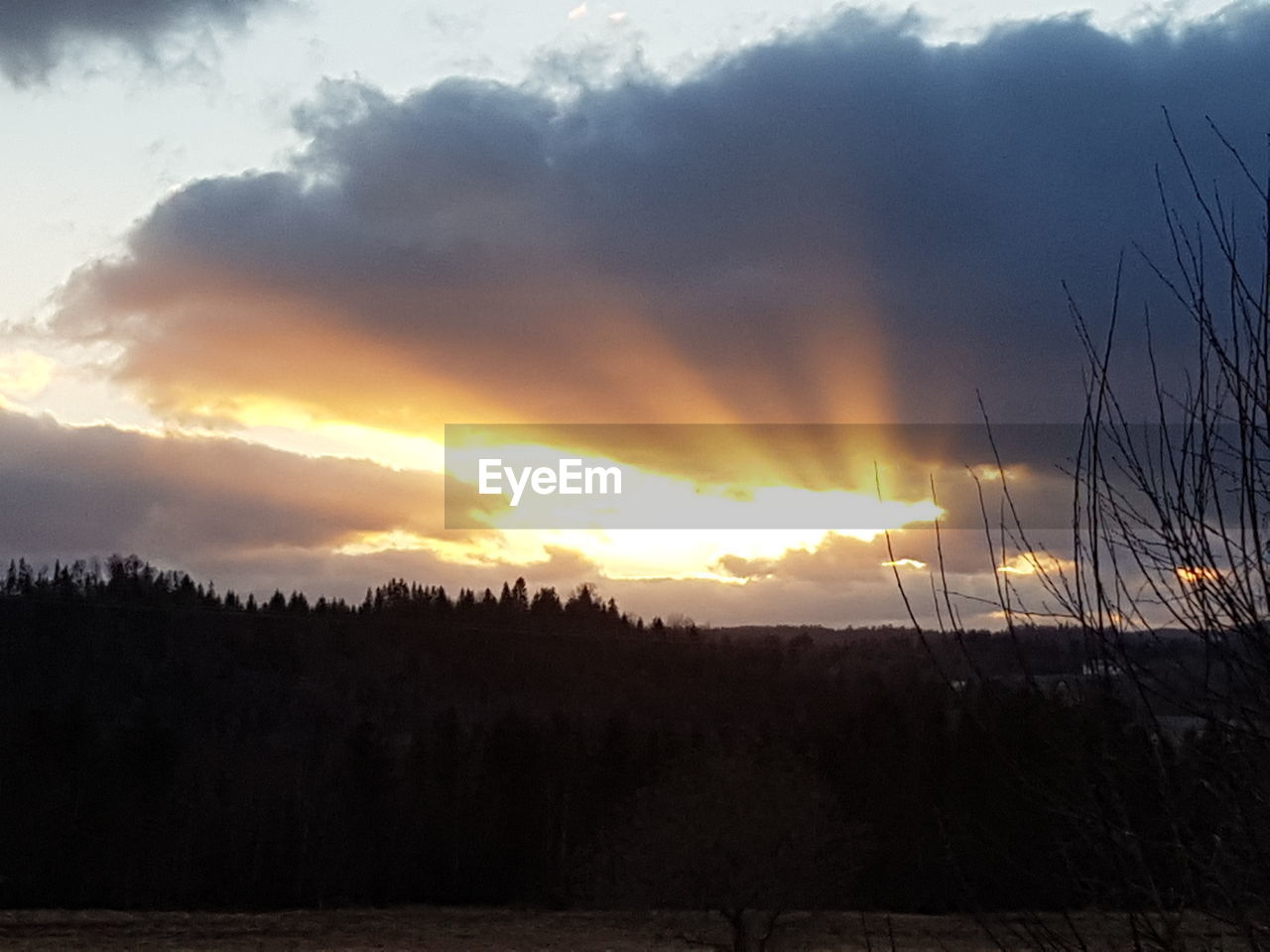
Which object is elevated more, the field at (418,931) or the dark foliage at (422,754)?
the dark foliage at (422,754)

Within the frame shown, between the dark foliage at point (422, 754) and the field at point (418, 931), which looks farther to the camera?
the dark foliage at point (422, 754)

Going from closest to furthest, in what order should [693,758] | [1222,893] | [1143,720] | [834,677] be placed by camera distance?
[1222,893] < [1143,720] < [693,758] < [834,677]

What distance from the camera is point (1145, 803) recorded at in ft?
12.0

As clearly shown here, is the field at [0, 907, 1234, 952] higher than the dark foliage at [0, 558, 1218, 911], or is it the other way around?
the dark foliage at [0, 558, 1218, 911]

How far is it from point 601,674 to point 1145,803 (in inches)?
2741

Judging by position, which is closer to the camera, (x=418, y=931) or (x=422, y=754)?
(x=418, y=931)

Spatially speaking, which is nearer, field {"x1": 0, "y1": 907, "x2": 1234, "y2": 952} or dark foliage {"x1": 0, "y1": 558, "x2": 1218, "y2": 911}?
field {"x1": 0, "y1": 907, "x2": 1234, "y2": 952}

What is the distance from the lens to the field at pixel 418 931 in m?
37.4

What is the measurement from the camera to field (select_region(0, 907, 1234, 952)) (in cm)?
3744

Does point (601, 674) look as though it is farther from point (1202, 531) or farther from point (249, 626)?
point (1202, 531)

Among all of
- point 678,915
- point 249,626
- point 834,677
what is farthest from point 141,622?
point 678,915

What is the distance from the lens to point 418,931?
43.4 m

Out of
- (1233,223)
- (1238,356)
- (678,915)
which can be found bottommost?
(678,915)

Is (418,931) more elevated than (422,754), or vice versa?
(422,754)
